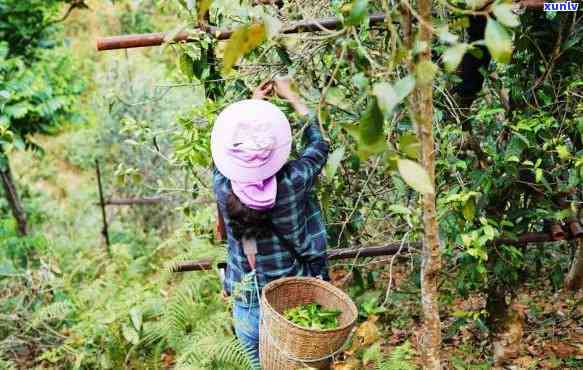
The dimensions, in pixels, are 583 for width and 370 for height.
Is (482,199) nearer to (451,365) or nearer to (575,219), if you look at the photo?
(575,219)

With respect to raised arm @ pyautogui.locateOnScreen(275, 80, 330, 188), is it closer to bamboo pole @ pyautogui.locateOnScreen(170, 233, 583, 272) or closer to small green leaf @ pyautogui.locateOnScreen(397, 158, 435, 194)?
bamboo pole @ pyautogui.locateOnScreen(170, 233, 583, 272)

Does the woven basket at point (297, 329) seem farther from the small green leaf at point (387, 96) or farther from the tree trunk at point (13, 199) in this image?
the tree trunk at point (13, 199)

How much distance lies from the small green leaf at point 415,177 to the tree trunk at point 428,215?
265 millimetres

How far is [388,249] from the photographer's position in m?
3.06

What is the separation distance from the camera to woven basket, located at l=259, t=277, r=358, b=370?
2496mm

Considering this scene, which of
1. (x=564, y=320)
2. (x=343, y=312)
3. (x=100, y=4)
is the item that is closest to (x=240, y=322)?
(x=343, y=312)

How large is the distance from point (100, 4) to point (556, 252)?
11.0m

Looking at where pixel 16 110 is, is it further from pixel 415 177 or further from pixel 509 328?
pixel 415 177

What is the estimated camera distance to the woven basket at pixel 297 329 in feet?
8.19

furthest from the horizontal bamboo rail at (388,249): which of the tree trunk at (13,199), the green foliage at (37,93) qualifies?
the tree trunk at (13,199)

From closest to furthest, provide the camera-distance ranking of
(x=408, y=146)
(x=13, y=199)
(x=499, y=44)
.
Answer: (x=499, y=44) → (x=408, y=146) → (x=13, y=199)

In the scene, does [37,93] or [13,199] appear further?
[13,199]

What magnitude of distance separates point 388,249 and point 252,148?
90cm

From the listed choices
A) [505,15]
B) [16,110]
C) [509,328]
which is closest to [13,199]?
[16,110]
